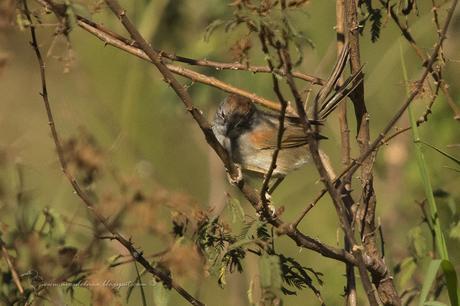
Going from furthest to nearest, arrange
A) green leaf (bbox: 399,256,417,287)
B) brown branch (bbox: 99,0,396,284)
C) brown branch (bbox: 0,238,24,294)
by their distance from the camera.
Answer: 1. green leaf (bbox: 399,256,417,287)
2. brown branch (bbox: 0,238,24,294)
3. brown branch (bbox: 99,0,396,284)

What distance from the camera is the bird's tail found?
A: 9.44 ft

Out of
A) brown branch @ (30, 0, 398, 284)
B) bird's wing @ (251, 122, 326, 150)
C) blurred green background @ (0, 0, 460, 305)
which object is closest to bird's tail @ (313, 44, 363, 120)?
brown branch @ (30, 0, 398, 284)

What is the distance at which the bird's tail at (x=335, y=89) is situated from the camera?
2.88m

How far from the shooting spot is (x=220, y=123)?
4.23m

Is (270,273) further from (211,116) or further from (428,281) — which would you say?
(211,116)

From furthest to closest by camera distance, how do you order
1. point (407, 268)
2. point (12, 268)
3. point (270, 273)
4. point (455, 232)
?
1. point (407, 268)
2. point (455, 232)
3. point (12, 268)
4. point (270, 273)

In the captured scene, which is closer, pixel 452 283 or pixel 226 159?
pixel 226 159

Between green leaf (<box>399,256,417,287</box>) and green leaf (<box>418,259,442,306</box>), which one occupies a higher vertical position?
green leaf (<box>399,256,417,287</box>)

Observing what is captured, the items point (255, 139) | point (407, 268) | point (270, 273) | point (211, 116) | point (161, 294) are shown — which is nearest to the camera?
point (270, 273)

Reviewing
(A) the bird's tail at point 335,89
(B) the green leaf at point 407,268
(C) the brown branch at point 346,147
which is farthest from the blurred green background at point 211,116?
(A) the bird's tail at point 335,89

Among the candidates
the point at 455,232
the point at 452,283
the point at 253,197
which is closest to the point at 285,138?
the point at 455,232

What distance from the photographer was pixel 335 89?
3.05 metres

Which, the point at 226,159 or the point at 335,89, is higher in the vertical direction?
the point at 335,89

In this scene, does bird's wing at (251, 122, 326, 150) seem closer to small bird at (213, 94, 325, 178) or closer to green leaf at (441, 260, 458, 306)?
small bird at (213, 94, 325, 178)
